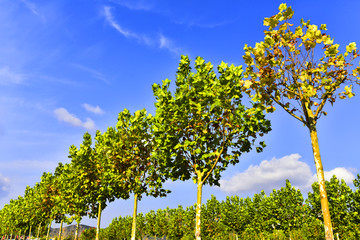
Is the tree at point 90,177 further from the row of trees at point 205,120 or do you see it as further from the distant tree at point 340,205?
the distant tree at point 340,205

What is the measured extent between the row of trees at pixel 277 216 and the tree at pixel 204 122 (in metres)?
20.1

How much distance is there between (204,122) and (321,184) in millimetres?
6378

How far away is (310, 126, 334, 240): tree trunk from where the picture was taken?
812 cm

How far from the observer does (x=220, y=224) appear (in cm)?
3994

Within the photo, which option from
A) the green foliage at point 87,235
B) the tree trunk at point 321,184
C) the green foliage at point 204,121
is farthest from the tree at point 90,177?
the green foliage at point 87,235

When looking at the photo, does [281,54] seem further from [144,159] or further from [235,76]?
[144,159]

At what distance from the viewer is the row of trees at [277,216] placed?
3062 centimetres

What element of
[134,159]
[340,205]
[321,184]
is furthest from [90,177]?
[340,205]

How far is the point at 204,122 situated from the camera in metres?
13.8

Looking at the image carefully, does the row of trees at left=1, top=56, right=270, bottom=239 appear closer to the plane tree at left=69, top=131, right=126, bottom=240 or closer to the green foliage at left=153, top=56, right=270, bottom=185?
the green foliage at left=153, top=56, right=270, bottom=185

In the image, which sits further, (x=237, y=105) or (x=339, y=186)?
(x=339, y=186)

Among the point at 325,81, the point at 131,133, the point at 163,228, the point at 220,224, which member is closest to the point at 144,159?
the point at 131,133

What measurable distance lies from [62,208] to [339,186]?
30.9 metres

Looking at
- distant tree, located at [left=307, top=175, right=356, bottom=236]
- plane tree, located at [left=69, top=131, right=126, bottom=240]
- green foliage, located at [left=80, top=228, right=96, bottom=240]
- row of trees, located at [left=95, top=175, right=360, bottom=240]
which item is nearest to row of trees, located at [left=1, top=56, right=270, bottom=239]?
plane tree, located at [left=69, top=131, right=126, bottom=240]
